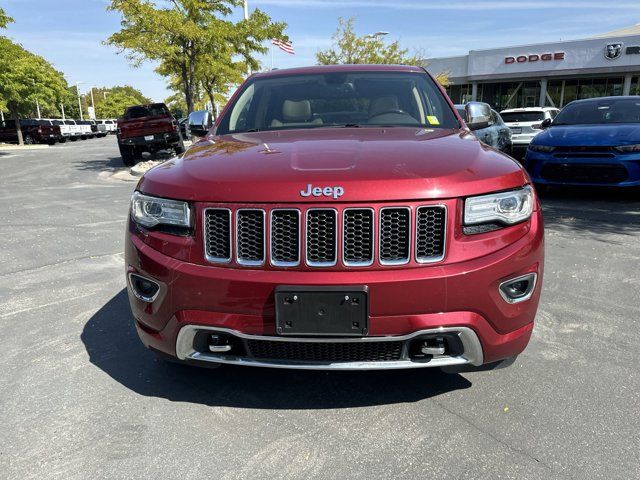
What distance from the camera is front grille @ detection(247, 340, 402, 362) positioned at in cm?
223

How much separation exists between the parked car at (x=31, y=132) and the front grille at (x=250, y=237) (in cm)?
4181

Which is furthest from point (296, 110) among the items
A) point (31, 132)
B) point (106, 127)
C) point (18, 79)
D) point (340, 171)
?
point (106, 127)

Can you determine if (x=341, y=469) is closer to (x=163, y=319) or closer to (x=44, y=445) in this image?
(x=163, y=319)

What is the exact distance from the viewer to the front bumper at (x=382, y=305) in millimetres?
2115

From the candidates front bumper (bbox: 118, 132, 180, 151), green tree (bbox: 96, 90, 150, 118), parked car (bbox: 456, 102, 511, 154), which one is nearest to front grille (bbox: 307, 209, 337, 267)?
parked car (bbox: 456, 102, 511, 154)

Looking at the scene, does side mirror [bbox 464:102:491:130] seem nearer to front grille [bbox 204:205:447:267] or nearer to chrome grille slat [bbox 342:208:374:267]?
front grille [bbox 204:205:447:267]

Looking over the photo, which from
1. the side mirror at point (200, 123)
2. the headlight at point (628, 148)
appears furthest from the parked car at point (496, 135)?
the side mirror at point (200, 123)

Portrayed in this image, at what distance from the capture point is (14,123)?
3747 centimetres

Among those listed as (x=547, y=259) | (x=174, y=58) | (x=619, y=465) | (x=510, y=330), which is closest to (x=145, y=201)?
(x=510, y=330)

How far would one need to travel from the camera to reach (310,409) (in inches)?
101

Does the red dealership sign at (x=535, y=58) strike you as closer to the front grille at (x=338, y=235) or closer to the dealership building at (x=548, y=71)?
the dealership building at (x=548, y=71)

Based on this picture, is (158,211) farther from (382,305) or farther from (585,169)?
(585,169)

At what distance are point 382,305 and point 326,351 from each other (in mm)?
366

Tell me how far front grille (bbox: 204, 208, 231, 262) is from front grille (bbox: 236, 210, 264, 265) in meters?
0.05
